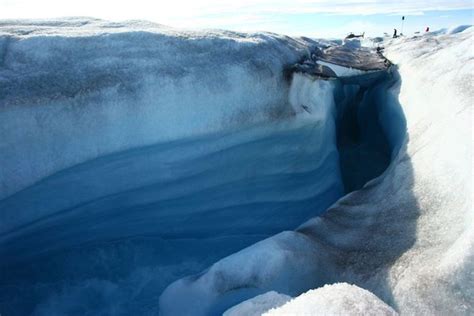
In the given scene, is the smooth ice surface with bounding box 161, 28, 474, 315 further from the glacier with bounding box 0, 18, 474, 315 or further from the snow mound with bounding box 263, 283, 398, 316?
the snow mound with bounding box 263, 283, 398, 316

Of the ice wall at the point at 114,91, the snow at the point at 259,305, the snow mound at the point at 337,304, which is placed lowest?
the snow at the point at 259,305

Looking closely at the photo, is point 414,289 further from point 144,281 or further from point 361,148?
point 361,148

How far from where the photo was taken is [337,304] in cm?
164

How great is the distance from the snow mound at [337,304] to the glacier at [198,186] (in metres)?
0.40

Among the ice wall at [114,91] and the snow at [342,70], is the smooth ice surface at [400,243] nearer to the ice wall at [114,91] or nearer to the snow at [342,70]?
the ice wall at [114,91]

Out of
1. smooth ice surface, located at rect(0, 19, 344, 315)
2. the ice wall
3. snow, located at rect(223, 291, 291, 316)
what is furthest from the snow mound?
the ice wall

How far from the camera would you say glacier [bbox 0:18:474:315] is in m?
2.54

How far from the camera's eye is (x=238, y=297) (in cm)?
254

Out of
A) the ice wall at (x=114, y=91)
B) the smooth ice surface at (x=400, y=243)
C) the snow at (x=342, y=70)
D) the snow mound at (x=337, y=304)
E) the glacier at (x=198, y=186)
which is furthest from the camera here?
the snow at (x=342, y=70)

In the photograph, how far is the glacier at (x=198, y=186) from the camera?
2.54 metres

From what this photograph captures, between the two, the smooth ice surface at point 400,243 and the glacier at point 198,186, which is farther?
the glacier at point 198,186

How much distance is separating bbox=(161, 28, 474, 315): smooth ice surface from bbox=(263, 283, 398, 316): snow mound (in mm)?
472

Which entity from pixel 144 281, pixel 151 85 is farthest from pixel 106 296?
pixel 151 85

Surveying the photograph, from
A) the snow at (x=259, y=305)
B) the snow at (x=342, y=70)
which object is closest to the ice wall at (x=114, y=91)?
the snow at (x=342, y=70)
